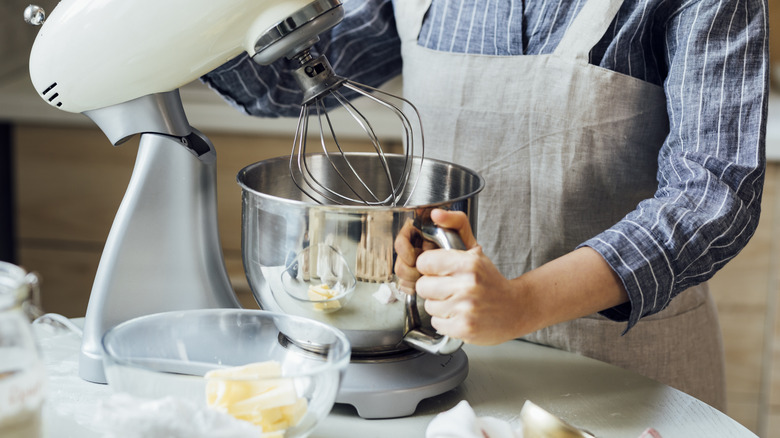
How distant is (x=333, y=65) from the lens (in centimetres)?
88

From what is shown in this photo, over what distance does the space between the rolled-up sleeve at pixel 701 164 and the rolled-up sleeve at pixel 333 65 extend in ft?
1.04

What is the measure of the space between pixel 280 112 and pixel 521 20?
283mm

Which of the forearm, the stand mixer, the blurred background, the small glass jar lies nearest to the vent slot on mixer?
the stand mixer

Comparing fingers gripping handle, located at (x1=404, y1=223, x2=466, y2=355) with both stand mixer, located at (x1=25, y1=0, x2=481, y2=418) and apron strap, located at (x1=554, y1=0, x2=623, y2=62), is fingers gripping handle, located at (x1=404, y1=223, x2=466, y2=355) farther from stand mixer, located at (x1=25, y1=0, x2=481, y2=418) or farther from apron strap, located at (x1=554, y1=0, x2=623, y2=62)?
apron strap, located at (x1=554, y1=0, x2=623, y2=62)

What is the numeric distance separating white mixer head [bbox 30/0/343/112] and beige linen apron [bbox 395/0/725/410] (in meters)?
0.29

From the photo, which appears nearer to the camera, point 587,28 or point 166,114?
point 166,114

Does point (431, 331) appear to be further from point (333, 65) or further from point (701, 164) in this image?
point (333, 65)

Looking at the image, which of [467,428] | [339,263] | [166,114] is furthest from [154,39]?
[467,428]

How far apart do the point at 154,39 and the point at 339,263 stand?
20cm

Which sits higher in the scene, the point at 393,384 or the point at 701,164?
the point at 701,164

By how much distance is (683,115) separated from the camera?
26.4 inches

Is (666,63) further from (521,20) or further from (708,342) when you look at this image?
(708,342)

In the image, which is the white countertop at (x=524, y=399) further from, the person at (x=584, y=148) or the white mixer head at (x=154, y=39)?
the white mixer head at (x=154, y=39)

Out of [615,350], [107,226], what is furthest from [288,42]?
→ [107,226]
